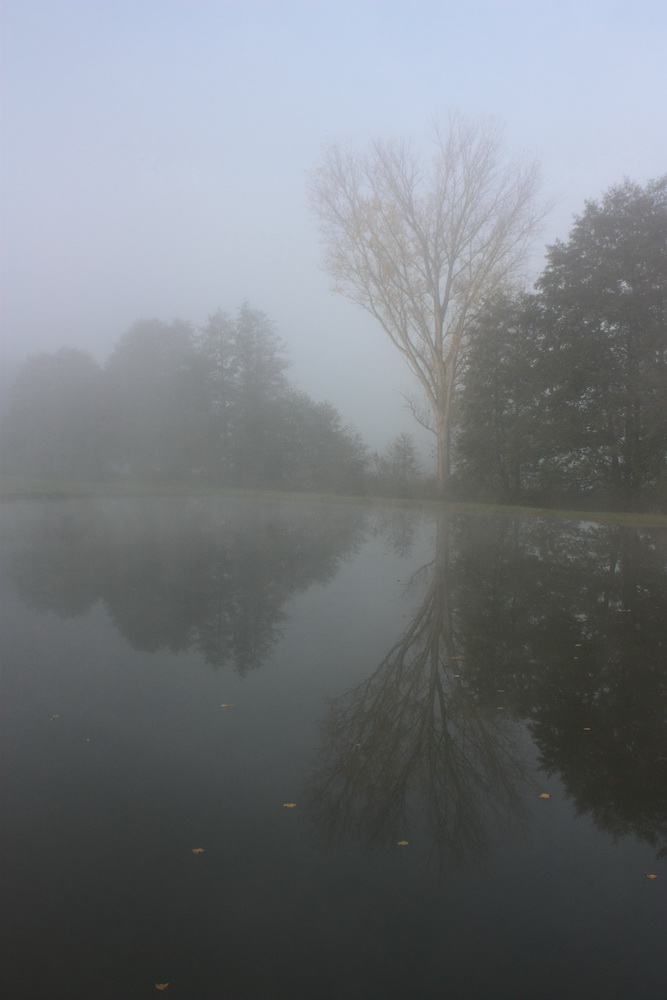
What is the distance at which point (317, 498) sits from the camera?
30.3m

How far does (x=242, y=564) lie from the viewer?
1195 cm

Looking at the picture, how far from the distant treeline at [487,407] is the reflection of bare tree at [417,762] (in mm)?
18298

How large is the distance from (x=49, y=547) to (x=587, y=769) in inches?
452

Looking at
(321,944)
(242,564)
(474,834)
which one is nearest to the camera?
(321,944)

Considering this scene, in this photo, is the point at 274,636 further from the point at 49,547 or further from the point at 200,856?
the point at 49,547

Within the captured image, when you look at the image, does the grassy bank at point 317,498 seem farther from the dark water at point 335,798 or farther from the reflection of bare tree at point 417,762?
the reflection of bare tree at point 417,762

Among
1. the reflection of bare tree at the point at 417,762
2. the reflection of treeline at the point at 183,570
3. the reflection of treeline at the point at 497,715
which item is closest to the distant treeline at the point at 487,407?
the reflection of treeline at the point at 183,570

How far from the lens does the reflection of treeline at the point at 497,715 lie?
3.83 m

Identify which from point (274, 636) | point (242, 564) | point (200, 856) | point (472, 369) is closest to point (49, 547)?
point (242, 564)

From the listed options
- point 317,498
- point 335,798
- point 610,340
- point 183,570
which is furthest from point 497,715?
point 317,498

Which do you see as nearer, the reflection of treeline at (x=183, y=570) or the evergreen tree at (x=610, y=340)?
the reflection of treeline at (x=183, y=570)

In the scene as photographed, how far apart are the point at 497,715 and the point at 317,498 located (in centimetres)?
2522

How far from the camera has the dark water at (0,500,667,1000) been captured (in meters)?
2.72

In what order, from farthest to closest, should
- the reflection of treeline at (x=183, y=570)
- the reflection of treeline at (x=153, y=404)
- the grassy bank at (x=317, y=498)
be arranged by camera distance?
the reflection of treeline at (x=153, y=404), the grassy bank at (x=317, y=498), the reflection of treeline at (x=183, y=570)
